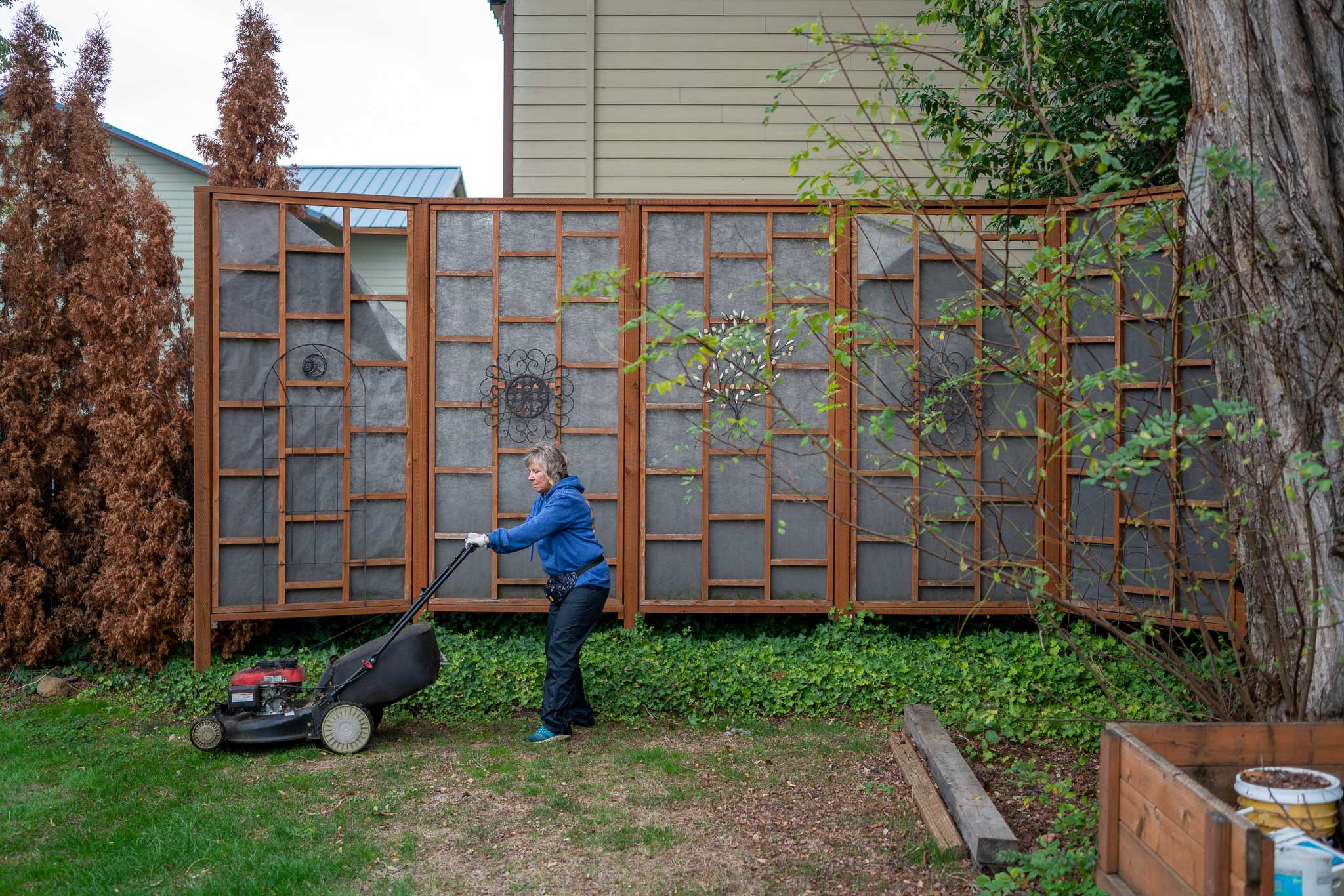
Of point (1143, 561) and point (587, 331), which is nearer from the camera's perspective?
point (1143, 561)

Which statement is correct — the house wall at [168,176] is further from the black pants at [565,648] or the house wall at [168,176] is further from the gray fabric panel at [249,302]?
the black pants at [565,648]

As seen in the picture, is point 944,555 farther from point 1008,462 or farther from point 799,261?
point 799,261

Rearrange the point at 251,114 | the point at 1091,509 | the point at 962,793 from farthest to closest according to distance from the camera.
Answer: the point at 251,114 < the point at 1091,509 < the point at 962,793

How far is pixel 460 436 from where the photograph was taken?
23.0 ft

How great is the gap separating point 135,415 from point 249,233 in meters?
1.50

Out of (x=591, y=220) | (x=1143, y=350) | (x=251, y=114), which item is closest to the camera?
(x=1143, y=350)

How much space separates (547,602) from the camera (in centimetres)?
691

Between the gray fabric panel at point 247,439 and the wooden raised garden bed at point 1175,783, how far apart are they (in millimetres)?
5463

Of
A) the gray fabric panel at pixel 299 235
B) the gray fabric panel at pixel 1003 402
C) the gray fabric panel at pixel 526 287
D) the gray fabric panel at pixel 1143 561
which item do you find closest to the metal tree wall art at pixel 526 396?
the gray fabric panel at pixel 526 287

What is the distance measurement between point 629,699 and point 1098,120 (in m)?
5.05

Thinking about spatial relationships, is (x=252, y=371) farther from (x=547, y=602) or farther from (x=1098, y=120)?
(x=1098, y=120)

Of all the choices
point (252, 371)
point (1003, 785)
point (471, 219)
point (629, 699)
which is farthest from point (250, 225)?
point (1003, 785)

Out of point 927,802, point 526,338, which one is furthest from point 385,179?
point 927,802

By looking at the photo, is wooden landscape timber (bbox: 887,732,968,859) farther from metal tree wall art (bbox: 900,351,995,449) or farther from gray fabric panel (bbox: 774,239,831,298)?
gray fabric panel (bbox: 774,239,831,298)
